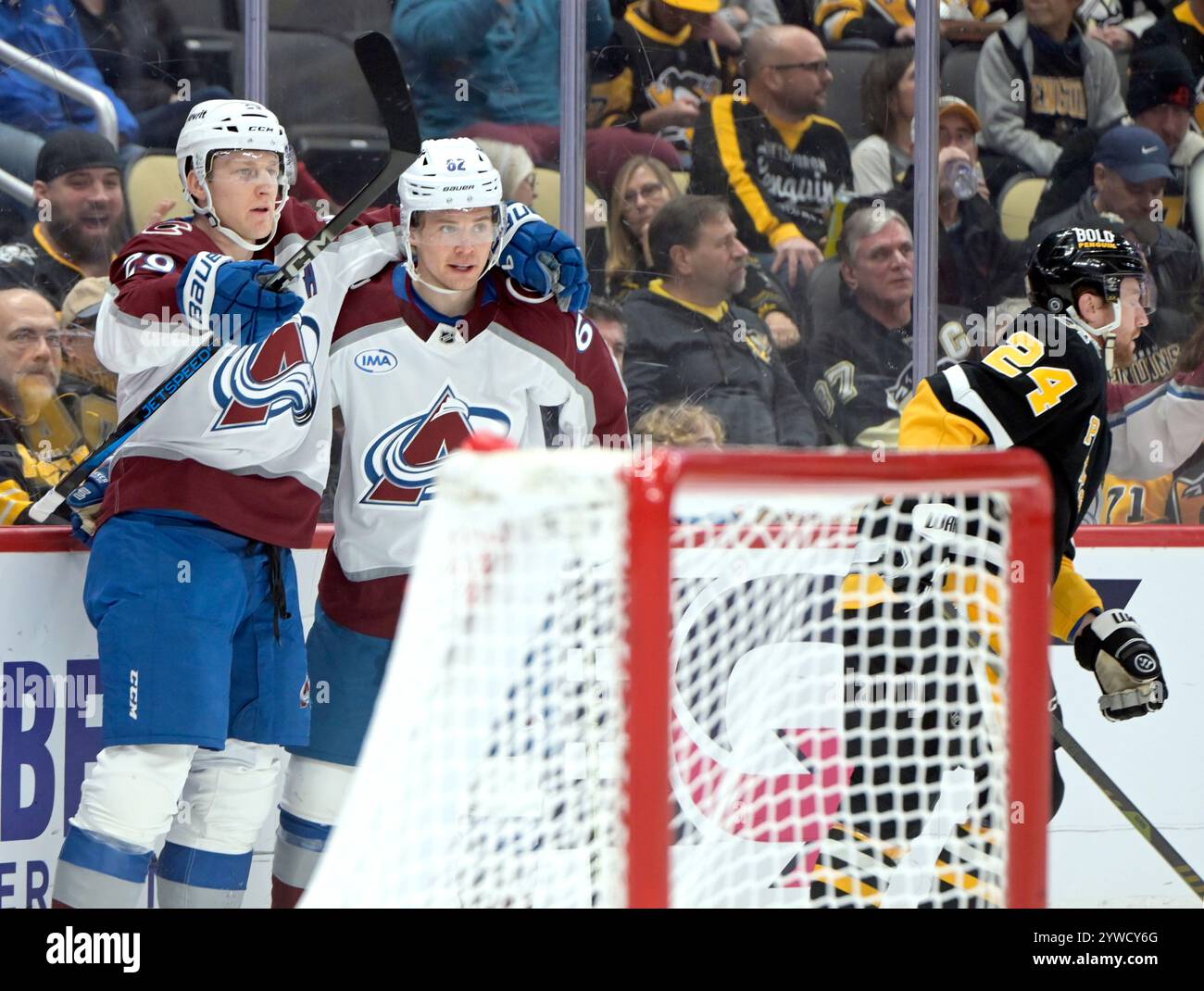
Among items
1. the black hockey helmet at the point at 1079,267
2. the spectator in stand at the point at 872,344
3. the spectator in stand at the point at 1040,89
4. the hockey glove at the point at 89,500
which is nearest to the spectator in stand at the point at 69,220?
the hockey glove at the point at 89,500

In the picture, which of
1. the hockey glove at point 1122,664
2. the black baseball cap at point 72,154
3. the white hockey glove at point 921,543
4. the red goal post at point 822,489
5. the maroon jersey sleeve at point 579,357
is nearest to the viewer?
the red goal post at point 822,489

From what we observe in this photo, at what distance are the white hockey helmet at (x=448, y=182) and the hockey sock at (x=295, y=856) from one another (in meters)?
0.92

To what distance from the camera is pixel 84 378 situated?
3135 millimetres

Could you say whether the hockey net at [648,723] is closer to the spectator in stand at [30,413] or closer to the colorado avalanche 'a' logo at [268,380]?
the colorado avalanche 'a' logo at [268,380]

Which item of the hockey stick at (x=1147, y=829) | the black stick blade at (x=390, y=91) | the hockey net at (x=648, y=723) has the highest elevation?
the black stick blade at (x=390, y=91)

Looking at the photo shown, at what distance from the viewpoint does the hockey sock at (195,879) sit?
8.62 ft

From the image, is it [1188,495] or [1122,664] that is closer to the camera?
[1122,664]

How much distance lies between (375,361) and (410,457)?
6.4 inches

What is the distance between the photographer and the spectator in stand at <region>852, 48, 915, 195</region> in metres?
3.72

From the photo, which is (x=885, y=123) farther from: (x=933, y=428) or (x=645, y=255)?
(x=933, y=428)

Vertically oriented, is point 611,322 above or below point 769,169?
below

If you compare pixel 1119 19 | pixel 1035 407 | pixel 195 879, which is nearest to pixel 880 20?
pixel 1119 19

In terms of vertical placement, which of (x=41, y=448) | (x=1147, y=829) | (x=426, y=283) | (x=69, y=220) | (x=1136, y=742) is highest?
(x=69, y=220)

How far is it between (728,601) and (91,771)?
1056mm
